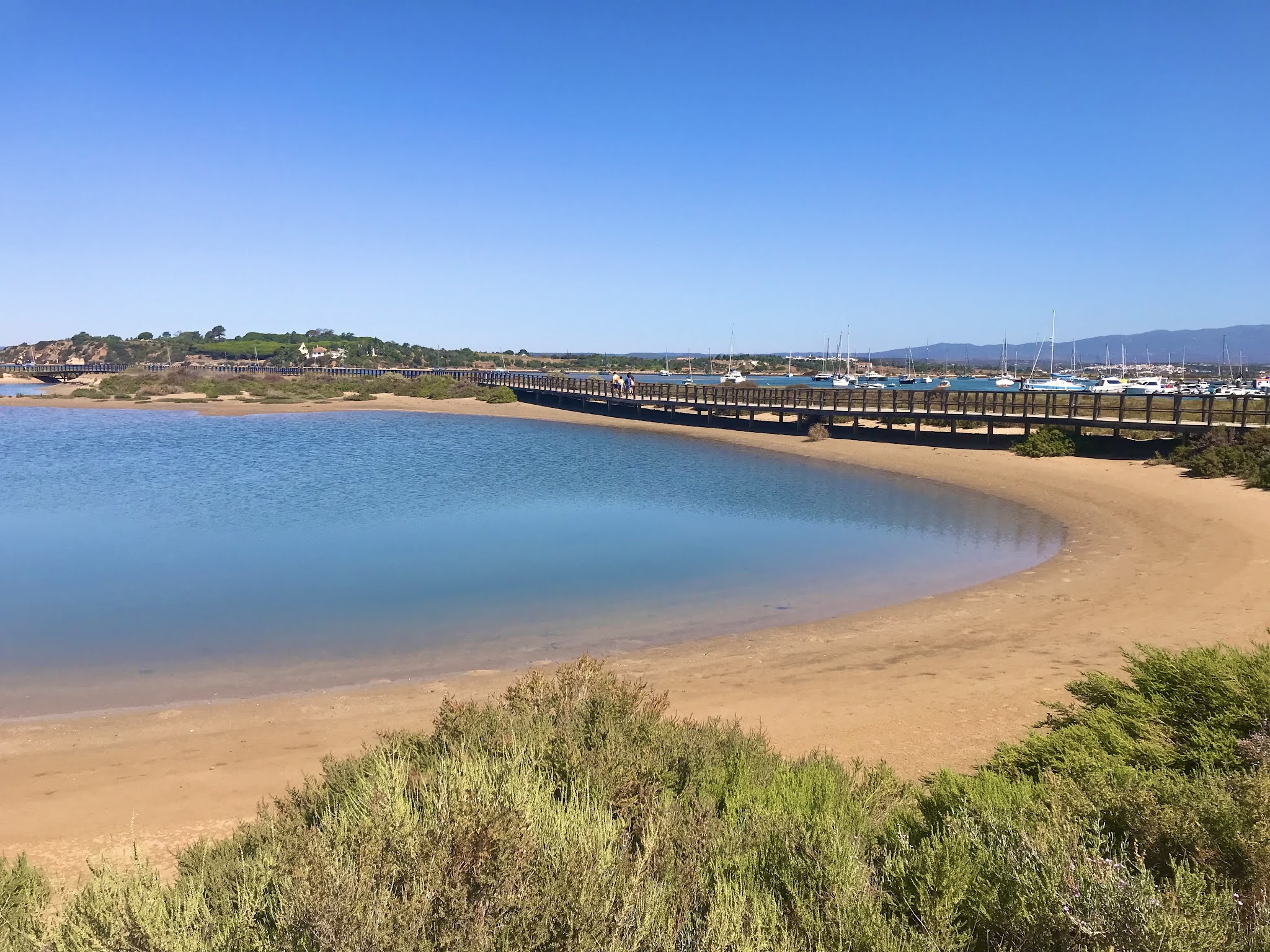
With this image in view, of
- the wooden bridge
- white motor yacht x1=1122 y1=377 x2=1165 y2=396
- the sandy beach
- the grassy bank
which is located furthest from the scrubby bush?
white motor yacht x1=1122 y1=377 x2=1165 y2=396

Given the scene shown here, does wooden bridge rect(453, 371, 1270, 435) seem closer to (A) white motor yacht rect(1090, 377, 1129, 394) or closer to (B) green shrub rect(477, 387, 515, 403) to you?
(B) green shrub rect(477, 387, 515, 403)

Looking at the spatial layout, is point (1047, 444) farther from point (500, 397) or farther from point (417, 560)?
point (500, 397)

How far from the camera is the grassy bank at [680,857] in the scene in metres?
3.22

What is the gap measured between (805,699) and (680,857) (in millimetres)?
6135

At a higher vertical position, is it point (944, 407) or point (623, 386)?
point (623, 386)

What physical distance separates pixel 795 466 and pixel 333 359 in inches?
4915

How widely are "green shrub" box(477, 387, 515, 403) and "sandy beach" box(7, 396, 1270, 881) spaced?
53.3 meters

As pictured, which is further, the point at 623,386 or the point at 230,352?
the point at 230,352

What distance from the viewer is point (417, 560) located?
1820 centimetres

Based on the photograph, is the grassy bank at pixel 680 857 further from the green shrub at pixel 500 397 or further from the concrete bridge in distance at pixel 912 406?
the green shrub at pixel 500 397

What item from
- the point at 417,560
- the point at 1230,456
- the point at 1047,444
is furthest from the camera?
the point at 1047,444

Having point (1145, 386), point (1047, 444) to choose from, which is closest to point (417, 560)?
point (1047, 444)

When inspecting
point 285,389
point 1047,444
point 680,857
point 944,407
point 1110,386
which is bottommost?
point 680,857

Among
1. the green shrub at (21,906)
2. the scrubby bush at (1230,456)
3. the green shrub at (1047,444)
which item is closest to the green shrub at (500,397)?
the green shrub at (1047,444)
